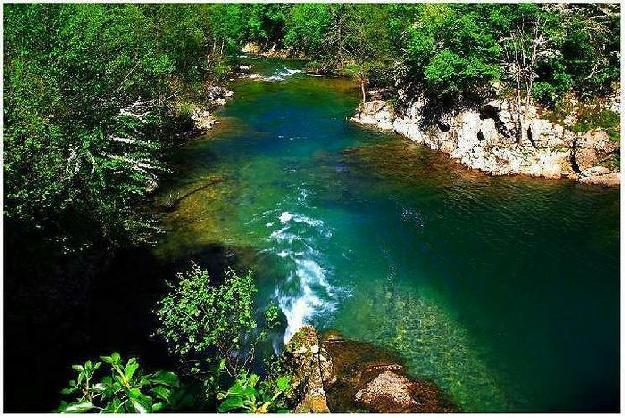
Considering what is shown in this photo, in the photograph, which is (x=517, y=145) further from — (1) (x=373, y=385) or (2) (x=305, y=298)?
(1) (x=373, y=385)

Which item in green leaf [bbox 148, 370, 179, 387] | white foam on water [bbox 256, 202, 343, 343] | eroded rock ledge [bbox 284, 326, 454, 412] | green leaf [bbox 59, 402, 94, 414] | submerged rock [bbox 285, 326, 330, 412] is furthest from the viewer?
white foam on water [bbox 256, 202, 343, 343]

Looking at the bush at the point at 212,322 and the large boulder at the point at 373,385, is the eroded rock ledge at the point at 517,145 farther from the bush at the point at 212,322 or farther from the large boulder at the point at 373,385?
the bush at the point at 212,322

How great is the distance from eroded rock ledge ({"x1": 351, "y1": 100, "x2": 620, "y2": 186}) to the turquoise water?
1.19 m

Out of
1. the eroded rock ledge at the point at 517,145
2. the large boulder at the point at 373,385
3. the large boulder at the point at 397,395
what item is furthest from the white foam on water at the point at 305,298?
the eroded rock ledge at the point at 517,145

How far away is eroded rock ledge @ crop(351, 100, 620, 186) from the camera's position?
3148cm

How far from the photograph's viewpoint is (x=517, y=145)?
3400cm

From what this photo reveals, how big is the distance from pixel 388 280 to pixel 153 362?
422 inches

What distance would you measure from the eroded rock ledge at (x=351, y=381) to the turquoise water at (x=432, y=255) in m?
0.74

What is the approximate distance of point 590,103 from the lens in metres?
33.9

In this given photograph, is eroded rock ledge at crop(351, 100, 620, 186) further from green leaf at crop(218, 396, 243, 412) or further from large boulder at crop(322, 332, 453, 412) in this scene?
green leaf at crop(218, 396, 243, 412)

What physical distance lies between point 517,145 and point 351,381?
76.7ft

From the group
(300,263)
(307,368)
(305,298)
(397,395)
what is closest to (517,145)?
(300,263)

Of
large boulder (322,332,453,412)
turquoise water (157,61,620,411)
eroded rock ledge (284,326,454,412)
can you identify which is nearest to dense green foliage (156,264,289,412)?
eroded rock ledge (284,326,454,412)

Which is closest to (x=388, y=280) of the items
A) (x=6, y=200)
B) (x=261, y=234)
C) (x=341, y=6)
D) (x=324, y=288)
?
(x=324, y=288)
